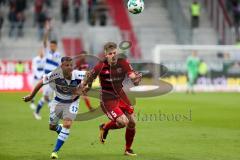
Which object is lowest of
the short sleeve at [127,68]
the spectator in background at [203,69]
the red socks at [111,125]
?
the spectator in background at [203,69]

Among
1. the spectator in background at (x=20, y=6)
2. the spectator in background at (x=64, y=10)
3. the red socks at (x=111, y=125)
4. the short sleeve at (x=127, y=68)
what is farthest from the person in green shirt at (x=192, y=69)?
the short sleeve at (x=127, y=68)

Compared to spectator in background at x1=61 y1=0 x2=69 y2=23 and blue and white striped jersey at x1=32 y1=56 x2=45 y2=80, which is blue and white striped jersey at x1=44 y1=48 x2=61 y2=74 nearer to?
blue and white striped jersey at x1=32 y1=56 x2=45 y2=80

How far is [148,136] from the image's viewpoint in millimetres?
17141

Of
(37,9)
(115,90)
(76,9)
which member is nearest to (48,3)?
(37,9)

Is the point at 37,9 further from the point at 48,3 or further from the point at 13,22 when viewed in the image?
the point at 13,22

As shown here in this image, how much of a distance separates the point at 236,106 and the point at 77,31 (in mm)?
16917

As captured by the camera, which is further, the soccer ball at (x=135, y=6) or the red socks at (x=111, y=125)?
the soccer ball at (x=135, y=6)

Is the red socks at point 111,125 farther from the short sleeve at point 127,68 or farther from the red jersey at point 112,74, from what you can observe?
the short sleeve at point 127,68

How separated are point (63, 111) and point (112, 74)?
1.22 metres

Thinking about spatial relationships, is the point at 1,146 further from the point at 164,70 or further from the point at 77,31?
the point at 77,31

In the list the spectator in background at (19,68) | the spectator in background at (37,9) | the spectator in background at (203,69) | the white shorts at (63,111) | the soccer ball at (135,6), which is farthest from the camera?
the spectator in background at (37,9)

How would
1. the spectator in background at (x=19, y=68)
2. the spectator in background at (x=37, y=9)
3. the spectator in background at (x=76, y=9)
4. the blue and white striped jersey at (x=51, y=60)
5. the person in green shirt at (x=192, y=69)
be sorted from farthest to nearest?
the spectator in background at (x=76, y=9) < the spectator in background at (x=37, y=9) < the person in green shirt at (x=192, y=69) < the spectator in background at (x=19, y=68) < the blue and white striped jersey at (x=51, y=60)

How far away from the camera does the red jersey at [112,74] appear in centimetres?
1343

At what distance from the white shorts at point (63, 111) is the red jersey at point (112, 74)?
72 centimetres
